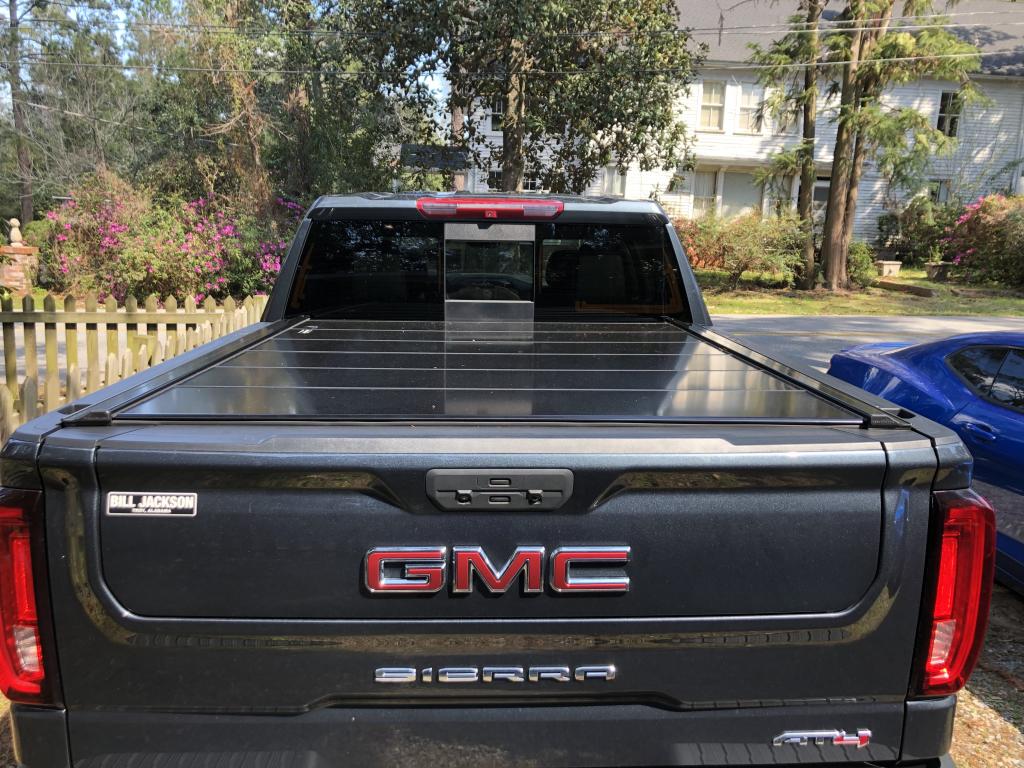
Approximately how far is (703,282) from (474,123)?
29.0 ft

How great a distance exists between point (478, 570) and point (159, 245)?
46.4 feet

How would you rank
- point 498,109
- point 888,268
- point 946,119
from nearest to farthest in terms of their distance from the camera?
point 498,109, point 888,268, point 946,119

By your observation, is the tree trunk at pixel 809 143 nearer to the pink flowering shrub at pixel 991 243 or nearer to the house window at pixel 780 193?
the house window at pixel 780 193

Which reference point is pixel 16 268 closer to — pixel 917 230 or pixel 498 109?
pixel 498 109

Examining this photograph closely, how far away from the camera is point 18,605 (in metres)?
1.66

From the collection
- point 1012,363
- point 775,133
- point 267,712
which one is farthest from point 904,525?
point 775,133

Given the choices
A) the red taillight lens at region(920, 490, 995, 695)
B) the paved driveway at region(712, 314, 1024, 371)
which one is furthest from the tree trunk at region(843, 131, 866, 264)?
the red taillight lens at region(920, 490, 995, 695)

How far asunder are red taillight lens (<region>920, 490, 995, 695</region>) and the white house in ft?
90.1

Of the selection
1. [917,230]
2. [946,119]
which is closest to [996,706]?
[917,230]

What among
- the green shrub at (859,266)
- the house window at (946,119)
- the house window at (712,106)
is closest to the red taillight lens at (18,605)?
the green shrub at (859,266)

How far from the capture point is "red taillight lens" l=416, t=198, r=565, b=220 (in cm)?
373

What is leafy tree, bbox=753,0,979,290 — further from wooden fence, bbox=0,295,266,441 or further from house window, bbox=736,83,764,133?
wooden fence, bbox=0,295,266,441

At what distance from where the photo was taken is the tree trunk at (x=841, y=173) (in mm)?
19625

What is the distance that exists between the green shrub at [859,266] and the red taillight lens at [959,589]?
2258 centimetres
